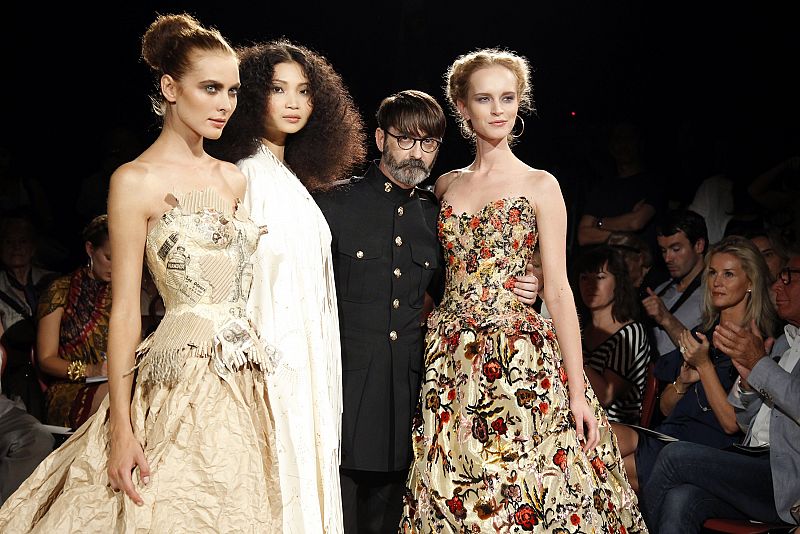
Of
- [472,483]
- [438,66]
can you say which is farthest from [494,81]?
[438,66]

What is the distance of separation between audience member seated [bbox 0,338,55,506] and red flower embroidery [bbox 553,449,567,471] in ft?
7.00

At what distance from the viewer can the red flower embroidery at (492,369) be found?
9.37 feet

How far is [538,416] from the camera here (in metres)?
2.83

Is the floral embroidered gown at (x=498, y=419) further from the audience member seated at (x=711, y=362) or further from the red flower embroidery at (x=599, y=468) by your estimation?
the audience member seated at (x=711, y=362)

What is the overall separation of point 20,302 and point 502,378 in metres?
2.92

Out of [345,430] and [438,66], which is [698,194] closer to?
[438,66]

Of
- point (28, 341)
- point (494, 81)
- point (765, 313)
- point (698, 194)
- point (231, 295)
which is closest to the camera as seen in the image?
point (231, 295)

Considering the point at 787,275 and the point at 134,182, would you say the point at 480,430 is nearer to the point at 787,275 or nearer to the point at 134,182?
the point at 134,182

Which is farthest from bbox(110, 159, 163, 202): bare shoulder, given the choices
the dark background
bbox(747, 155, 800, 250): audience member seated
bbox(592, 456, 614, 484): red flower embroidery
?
bbox(747, 155, 800, 250): audience member seated

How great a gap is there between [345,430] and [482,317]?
0.54 m

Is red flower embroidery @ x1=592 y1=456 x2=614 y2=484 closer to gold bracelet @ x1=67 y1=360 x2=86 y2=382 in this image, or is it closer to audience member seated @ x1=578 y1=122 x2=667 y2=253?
gold bracelet @ x1=67 y1=360 x2=86 y2=382

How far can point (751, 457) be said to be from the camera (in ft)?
11.4

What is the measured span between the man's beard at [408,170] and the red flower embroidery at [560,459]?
0.90 m

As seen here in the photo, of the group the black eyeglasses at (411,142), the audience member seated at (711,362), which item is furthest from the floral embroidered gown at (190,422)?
the audience member seated at (711,362)
